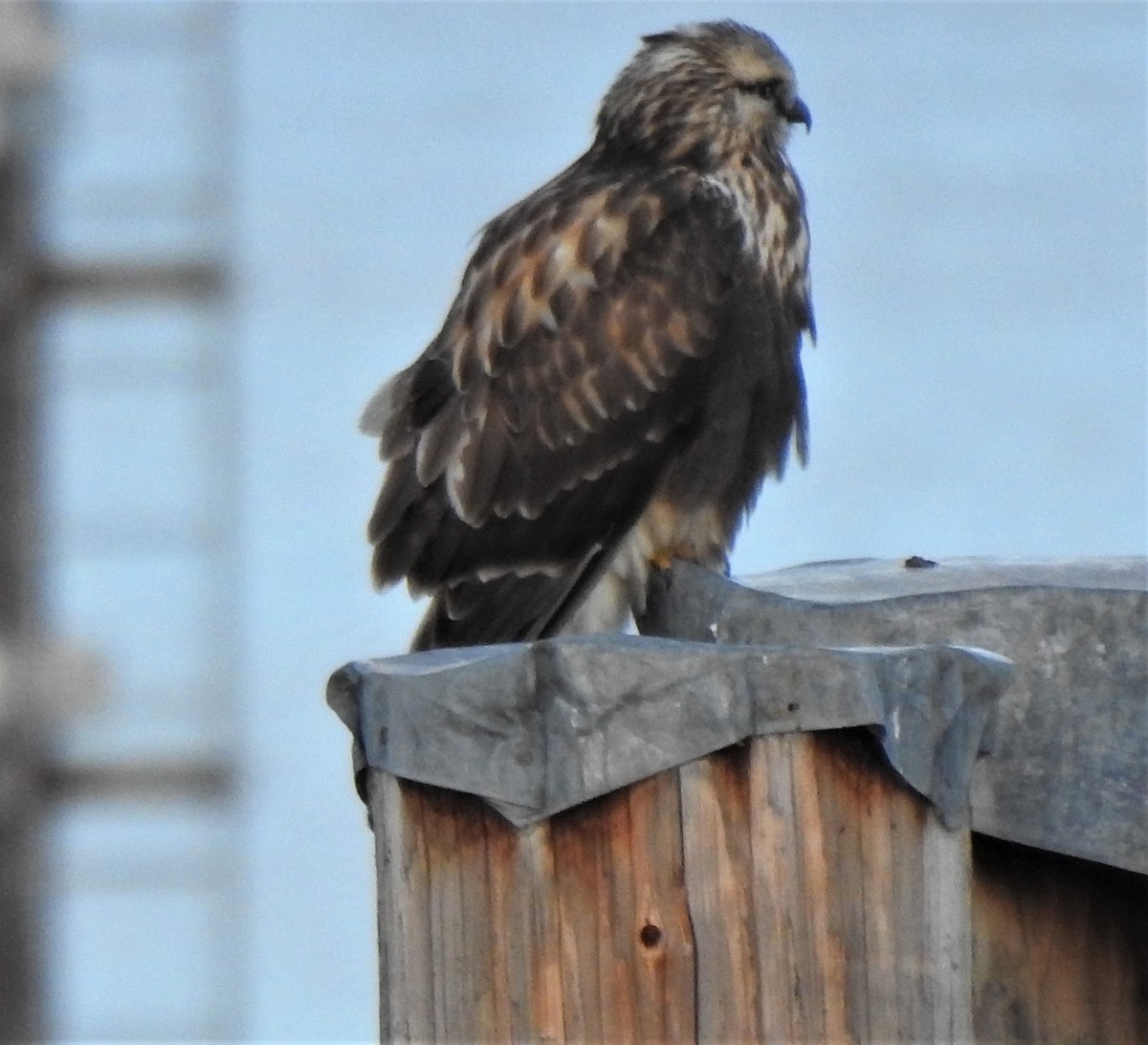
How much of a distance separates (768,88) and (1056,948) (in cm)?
281

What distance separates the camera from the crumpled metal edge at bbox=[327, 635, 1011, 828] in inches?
86.4

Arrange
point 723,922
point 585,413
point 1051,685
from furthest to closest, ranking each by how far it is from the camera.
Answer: point 585,413 < point 1051,685 < point 723,922

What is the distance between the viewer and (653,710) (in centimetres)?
222

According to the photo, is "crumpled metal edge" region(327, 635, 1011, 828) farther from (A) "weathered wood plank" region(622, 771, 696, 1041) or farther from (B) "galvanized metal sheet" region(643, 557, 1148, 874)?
(B) "galvanized metal sheet" region(643, 557, 1148, 874)

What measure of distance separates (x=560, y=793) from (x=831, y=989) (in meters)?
0.30

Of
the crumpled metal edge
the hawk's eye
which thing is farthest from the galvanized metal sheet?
the hawk's eye

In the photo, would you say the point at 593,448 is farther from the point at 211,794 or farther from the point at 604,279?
the point at 211,794

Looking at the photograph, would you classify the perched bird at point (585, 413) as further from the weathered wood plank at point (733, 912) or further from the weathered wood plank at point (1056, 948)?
the weathered wood plank at point (733, 912)

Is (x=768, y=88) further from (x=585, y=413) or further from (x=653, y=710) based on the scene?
(x=653, y=710)

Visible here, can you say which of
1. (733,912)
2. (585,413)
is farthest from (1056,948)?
(585,413)

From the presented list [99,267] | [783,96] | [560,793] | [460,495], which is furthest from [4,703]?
[560,793]

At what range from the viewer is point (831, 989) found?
2.20 meters

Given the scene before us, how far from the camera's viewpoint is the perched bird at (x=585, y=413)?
14.8ft

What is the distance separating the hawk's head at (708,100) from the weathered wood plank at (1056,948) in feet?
8.37
